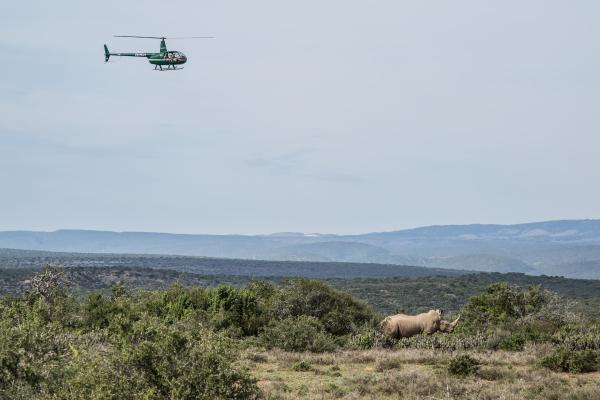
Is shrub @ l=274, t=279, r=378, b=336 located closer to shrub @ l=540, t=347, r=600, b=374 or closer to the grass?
the grass

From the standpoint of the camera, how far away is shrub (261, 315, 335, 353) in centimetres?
2823

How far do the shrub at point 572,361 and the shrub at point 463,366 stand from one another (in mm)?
2578

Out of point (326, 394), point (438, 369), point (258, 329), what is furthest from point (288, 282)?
point (326, 394)

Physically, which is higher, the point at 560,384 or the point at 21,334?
the point at 21,334

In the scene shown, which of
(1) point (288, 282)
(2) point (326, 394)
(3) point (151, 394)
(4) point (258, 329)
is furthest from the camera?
(1) point (288, 282)

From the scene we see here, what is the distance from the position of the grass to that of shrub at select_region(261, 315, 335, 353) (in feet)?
6.25

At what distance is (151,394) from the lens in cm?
1238

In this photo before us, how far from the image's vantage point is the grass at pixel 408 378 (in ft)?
58.9

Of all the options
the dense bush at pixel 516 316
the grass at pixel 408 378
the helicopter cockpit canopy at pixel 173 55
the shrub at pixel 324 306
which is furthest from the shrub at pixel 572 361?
the helicopter cockpit canopy at pixel 173 55

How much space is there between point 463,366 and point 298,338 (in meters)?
9.22

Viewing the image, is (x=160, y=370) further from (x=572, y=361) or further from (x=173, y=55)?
(x=173, y=55)

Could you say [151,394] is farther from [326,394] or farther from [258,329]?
[258,329]

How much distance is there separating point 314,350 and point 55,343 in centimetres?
1456

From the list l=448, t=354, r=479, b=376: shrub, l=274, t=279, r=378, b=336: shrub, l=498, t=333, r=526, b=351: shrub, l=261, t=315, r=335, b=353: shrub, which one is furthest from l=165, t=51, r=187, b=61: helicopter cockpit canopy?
l=448, t=354, r=479, b=376: shrub
